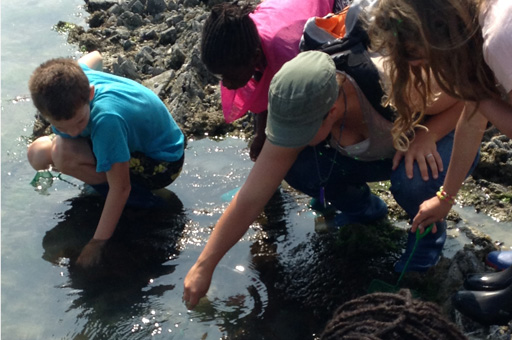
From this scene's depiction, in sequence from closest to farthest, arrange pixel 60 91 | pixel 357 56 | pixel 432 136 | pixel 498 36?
pixel 498 36 < pixel 357 56 < pixel 432 136 < pixel 60 91

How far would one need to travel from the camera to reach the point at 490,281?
2.69 meters

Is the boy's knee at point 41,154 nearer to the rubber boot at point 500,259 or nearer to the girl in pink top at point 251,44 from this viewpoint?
the girl in pink top at point 251,44

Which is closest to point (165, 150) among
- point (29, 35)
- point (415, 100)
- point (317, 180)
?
point (317, 180)

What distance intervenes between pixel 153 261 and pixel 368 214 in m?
1.08

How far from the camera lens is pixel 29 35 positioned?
219 inches

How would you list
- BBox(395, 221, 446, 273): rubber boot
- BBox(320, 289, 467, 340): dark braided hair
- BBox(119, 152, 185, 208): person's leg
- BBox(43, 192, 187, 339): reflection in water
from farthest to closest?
BBox(119, 152, 185, 208): person's leg < BBox(43, 192, 187, 339): reflection in water < BBox(395, 221, 446, 273): rubber boot < BBox(320, 289, 467, 340): dark braided hair

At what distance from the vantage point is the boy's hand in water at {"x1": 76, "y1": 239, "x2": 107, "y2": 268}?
331cm

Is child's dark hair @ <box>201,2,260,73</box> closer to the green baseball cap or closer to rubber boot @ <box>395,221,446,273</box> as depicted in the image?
the green baseball cap

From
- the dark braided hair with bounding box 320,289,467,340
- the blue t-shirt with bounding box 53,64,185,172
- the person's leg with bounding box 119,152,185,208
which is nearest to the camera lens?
the dark braided hair with bounding box 320,289,467,340

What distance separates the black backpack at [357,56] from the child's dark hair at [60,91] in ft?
3.79

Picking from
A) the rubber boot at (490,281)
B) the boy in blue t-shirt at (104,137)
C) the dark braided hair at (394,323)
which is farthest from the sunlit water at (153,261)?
the dark braided hair at (394,323)

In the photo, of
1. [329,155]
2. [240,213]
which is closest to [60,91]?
[240,213]

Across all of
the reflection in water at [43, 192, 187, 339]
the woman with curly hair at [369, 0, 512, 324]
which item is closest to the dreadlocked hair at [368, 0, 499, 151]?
the woman with curly hair at [369, 0, 512, 324]

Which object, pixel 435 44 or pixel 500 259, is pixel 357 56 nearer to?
pixel 435 44
